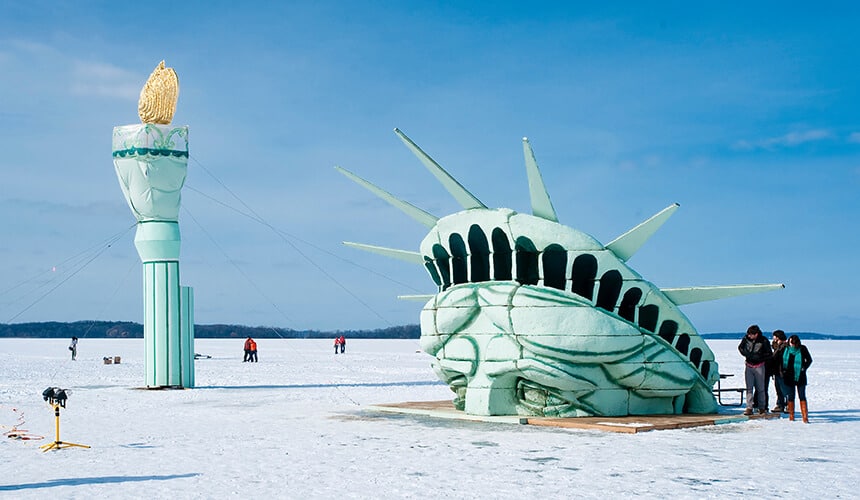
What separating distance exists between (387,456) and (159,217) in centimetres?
1585

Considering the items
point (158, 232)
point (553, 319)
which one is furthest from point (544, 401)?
point (158, 232)

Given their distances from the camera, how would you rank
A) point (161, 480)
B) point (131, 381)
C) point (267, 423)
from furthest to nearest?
point (131, 381) < point (267, 423) < point (161, 480)

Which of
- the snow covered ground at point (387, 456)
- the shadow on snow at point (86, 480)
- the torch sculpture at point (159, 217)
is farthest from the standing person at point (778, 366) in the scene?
the torch sculpture at point (159, 217)

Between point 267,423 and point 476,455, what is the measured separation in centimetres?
624

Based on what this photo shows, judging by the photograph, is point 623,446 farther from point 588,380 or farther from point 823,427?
point 823,427

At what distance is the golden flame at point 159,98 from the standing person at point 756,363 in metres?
17.6

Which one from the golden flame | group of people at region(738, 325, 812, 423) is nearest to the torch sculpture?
the golden flame

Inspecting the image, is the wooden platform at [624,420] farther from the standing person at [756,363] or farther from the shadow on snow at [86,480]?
the shadow on snow at [86,480]

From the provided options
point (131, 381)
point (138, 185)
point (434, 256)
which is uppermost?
point (138, 185)

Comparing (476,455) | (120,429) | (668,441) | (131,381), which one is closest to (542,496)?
(476,455)

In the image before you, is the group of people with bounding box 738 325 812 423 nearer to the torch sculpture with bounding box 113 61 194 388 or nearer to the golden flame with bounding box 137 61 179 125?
the torch sculpture with bounding box 113 61 194 388

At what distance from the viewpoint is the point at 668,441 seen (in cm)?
1434

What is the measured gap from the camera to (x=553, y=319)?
1658 cm

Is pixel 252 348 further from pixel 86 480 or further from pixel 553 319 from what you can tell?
pixel 86 480
